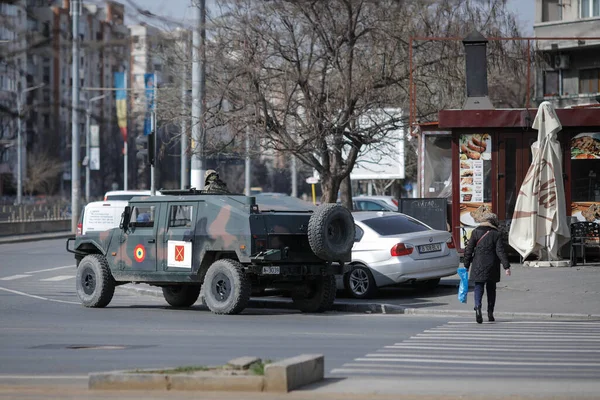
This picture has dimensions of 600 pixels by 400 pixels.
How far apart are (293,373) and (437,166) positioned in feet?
60.4

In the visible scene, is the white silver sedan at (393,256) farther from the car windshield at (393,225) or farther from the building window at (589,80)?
the building window at (589,80)

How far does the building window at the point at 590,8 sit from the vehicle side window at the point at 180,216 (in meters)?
37.2

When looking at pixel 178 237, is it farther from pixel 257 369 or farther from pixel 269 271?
pixel 257 369

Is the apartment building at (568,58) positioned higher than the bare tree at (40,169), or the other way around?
the apartment building at (568,58)

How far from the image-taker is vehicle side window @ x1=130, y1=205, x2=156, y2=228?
19.2 m

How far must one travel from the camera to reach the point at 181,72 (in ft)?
94.6

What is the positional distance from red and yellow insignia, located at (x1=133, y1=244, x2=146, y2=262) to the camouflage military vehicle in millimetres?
17

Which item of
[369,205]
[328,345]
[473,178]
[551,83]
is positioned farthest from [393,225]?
[551,83]

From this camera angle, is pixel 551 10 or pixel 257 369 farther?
pixel 551 10

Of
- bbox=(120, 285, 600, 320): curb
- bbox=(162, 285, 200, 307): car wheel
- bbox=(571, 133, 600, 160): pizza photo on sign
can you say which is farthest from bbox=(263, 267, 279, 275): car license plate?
bbox=(571, 133, 600, 160): pizza photo on sign

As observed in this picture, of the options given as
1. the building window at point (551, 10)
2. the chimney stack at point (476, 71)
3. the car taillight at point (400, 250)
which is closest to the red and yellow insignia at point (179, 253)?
the car taillight at point (400, 250)

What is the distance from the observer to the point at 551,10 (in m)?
53.0

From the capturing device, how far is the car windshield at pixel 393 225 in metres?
20.9

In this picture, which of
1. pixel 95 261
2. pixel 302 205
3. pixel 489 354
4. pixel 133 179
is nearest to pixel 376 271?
pixel 302 205
